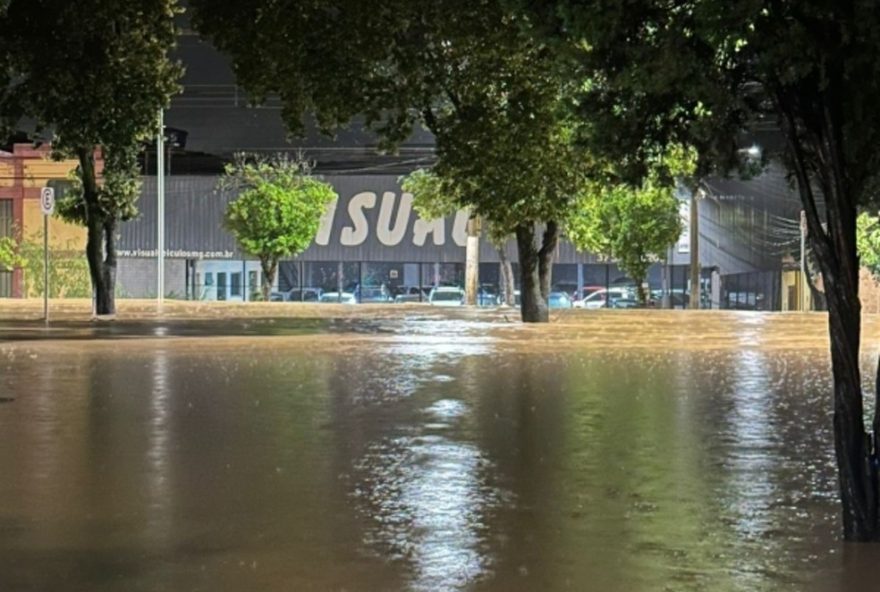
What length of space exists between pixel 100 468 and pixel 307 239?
4668 cm

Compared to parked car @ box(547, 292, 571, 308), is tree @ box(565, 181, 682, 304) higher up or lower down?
higher up

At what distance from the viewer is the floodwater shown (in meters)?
6.54

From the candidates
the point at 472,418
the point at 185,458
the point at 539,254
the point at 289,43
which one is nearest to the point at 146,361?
the point at 289,43

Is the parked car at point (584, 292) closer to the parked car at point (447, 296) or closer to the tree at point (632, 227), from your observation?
the parked car at point (447, 296)

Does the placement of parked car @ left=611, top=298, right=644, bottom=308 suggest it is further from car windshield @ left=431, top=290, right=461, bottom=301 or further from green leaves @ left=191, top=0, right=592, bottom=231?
green leaves @ left=191, top=0, right=592, bottom=231

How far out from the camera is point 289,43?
23641 mm

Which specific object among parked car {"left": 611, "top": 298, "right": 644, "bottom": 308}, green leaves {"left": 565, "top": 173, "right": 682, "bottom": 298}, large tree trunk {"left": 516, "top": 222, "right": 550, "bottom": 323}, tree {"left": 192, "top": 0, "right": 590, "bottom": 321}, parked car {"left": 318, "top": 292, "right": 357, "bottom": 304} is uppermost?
tree {"left": 192, "top": 0, "right": 590, "bottom": 321}

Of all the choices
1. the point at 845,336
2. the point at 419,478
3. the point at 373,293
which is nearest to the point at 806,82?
the point at 845,336

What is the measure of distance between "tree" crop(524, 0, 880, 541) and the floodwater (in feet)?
2.38

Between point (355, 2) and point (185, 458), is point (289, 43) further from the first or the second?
point (185, 458)

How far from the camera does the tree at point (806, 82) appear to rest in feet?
23.2

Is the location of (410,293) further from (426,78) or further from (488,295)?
(426,78)

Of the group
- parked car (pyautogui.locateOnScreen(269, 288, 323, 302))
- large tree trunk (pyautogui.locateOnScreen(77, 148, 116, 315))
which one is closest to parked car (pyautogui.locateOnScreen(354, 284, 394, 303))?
parked car (pyautogui.locateOnScreen(269, 288, 323, 302))

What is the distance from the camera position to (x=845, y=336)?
23.2ft
